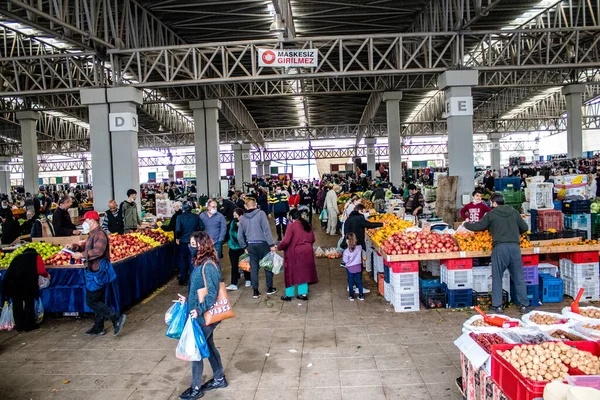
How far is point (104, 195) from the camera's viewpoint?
14539 millimetres

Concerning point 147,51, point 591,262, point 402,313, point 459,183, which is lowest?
point 402,313

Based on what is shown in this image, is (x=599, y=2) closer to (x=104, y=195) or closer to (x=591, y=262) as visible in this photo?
(x=591, y=262)

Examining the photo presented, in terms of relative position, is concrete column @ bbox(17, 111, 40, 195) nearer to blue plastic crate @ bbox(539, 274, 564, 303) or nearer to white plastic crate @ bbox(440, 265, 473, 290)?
white plastic crate @ bbox(440, 265, 473, 290)

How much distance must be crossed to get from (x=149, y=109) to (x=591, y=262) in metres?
25.7

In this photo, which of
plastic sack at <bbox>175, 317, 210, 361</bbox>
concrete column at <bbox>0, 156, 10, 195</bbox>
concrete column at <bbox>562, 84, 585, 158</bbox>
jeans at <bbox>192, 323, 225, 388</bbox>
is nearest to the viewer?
plastic sack at <bbox>175, 317, 210, 361</bbox>

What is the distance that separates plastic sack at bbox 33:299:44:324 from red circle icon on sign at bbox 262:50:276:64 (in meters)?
7.77

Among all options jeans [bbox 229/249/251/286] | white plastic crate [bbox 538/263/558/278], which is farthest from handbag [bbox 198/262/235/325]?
white plastic crate [bbox 538/263/558/278]

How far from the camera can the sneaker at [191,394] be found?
474cm

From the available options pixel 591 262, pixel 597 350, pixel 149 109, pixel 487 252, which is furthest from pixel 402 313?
pixel 149 109

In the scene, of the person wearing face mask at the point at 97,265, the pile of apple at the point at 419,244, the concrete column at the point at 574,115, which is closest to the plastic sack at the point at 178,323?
the person wearing face mask at the point at 97,265

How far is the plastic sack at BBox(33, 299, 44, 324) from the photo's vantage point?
289 inches

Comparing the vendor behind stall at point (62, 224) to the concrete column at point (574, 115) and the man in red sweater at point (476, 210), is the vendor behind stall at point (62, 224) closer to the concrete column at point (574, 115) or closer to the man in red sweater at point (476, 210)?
the man in red sweater at point (476, 210)

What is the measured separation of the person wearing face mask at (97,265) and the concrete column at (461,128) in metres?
10.9

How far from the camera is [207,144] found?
2139 centimetres
